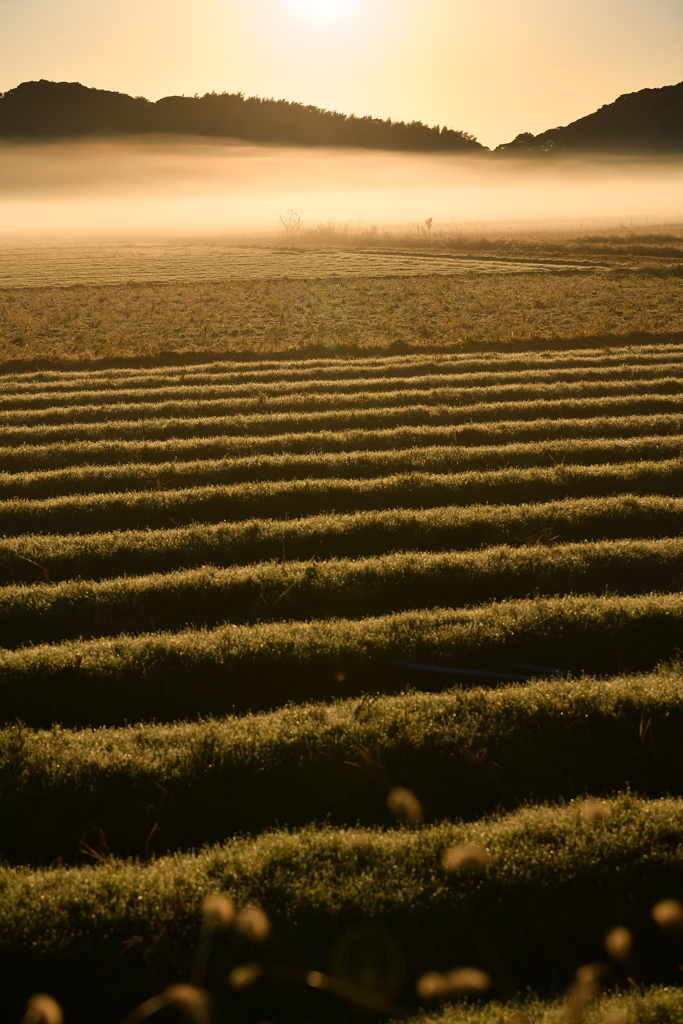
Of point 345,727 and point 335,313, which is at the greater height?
point 335,313

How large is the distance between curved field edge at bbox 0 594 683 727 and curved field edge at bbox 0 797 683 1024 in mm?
2269

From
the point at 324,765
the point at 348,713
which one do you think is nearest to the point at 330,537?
the point at 348,713

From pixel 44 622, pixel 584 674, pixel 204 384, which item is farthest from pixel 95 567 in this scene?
pixel 204 384

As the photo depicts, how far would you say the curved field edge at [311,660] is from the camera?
24.5ft

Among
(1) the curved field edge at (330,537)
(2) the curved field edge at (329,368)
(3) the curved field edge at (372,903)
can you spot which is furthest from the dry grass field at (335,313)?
(3) the curved field edge at (372,903)

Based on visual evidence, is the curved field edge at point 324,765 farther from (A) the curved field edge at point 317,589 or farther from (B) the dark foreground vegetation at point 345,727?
(A) the curved field edge at point 317,589

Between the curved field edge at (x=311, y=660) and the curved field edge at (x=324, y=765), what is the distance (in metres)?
0.58

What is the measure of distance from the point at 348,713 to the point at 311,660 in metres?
1.05

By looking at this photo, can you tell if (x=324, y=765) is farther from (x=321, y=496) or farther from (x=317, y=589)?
(x=321, y=496)

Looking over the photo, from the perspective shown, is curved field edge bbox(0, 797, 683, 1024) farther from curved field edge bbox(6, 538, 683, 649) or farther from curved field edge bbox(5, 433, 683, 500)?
curved field edge bbox(5, 433, 683, 500)

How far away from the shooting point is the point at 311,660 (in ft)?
25.6

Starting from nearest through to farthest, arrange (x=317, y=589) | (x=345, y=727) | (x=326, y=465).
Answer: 1. (x=345, y=727)
2. (x=317, y=589)
3. (x=326, y=465)

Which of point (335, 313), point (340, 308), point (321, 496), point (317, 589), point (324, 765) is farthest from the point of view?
point (340, 308)

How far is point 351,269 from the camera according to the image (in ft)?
174
